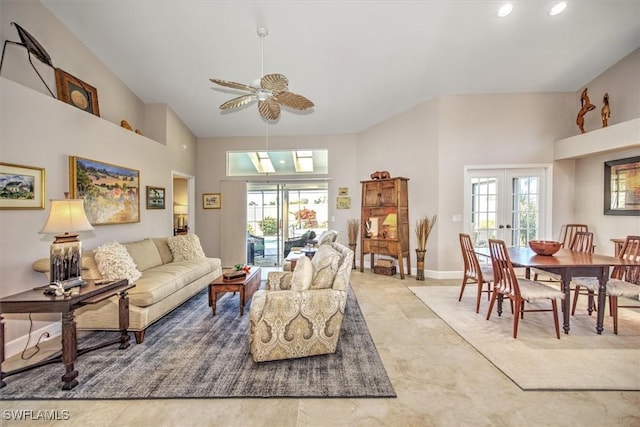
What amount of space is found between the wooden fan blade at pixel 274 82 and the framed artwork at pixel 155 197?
132 inches

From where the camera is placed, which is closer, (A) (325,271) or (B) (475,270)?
(A) (325,271)

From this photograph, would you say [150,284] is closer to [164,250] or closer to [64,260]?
[64,260]

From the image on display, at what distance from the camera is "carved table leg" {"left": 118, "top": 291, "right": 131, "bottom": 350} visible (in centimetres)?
270

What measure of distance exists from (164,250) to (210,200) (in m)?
2.24

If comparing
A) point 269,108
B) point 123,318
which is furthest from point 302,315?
point 269,108

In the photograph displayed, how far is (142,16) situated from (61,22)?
41.8 inches

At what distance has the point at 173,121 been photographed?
5602 mm

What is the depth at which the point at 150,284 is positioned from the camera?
3170 mm

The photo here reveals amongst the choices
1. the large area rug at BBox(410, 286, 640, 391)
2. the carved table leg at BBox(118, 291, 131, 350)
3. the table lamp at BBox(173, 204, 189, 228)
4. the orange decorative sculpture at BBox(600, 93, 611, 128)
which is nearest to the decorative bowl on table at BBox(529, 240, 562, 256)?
the large area rug at BBox(410, 286, 640, 391)

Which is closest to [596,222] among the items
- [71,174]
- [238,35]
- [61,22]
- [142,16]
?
[238,35]

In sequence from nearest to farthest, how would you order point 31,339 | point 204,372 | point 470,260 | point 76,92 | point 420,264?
point 204,372 → point 31,339 → point 76,92 → point 470,260 → point 420,264

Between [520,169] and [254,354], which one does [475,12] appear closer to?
[520,169]

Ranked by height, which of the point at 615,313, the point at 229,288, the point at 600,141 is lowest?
the point at 615,313

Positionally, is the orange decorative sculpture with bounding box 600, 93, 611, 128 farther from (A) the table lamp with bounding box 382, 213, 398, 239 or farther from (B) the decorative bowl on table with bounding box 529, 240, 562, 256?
(A) the table lamp with bounding box 382, 213, 398, 239
